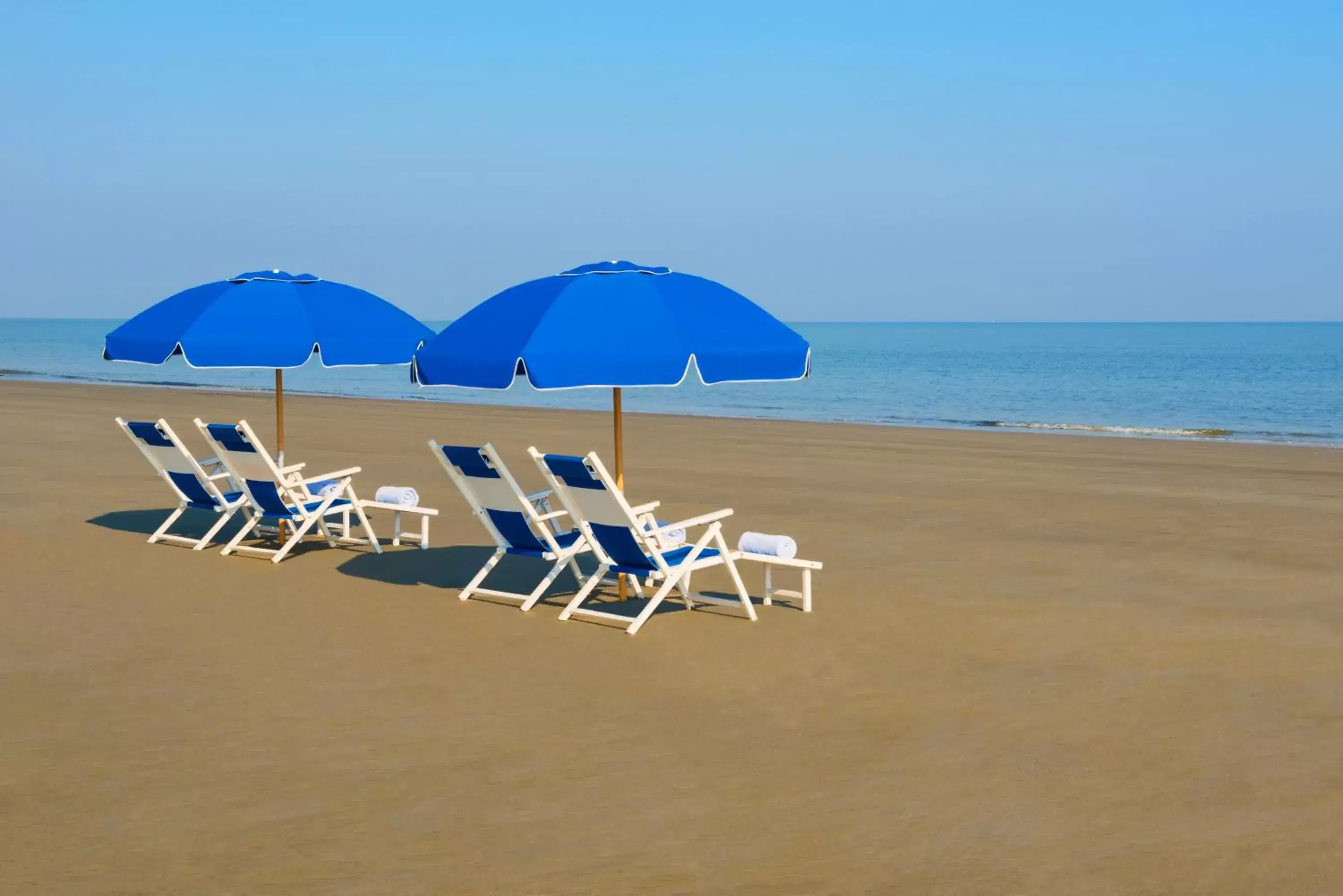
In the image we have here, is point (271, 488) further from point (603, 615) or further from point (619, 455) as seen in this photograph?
point (603, 615)

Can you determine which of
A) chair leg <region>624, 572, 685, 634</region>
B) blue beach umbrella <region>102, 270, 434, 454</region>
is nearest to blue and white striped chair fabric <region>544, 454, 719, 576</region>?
chair leg <region>624, 572, 685, 634</region>

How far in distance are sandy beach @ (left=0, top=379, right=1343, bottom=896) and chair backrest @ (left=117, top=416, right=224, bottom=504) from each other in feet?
1.54

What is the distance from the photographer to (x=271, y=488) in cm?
862

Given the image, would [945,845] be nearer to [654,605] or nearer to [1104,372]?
[654,605]

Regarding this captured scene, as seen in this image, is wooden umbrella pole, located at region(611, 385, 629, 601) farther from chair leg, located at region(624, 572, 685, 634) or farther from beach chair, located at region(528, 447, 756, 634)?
chair leg, located at region(624, 572, 685, 634)

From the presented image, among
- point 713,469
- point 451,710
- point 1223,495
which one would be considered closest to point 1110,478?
point 1223,495

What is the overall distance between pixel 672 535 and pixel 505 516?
935 millimetres

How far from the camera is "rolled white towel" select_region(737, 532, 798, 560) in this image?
7.52 meters

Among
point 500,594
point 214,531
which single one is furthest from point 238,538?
point 500,594

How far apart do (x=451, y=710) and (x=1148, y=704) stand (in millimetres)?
2812

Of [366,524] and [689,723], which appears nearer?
[689,723]

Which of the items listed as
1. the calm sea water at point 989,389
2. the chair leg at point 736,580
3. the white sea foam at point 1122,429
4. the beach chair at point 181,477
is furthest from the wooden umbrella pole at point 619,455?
the white sea foam at point 1122,429

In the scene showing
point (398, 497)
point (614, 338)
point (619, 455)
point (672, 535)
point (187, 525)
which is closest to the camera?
point (614, 338)

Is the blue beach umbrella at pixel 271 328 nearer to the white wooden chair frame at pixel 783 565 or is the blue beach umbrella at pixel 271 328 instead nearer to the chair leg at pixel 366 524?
the chair leg at pixel 366 524
